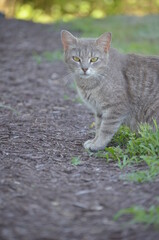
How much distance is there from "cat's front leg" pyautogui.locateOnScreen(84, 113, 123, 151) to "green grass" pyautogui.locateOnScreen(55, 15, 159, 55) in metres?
5.75

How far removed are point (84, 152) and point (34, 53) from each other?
5728 millimetres

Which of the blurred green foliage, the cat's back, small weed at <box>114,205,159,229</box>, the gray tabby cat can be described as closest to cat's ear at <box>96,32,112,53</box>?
the gray tabby cat

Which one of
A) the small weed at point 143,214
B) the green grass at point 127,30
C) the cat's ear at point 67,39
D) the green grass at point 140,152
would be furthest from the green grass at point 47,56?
the small weed at point 143,214

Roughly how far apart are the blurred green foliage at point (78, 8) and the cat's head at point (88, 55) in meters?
12.6

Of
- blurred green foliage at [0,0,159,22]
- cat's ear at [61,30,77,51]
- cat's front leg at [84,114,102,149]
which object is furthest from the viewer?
blurred green foliage at [0,0,159,22]

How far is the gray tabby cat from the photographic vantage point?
4.50 m

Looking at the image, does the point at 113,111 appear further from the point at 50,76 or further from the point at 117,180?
the point at 50,76

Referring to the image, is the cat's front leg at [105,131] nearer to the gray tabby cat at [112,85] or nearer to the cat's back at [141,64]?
the gray tabby cat at [112,85]

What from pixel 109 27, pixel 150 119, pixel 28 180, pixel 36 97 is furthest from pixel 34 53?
pixel 28 180

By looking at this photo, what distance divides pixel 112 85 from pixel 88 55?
0.49 m

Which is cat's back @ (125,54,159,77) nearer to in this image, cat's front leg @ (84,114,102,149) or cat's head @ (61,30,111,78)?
cat's head @ (61,30,111,78)

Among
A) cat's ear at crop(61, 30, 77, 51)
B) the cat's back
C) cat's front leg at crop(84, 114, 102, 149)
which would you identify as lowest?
cat's front leg at crop(84, 114, 102, 149)

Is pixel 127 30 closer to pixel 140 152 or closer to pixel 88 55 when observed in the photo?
pixel 88 55

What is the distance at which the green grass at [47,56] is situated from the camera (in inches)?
362
